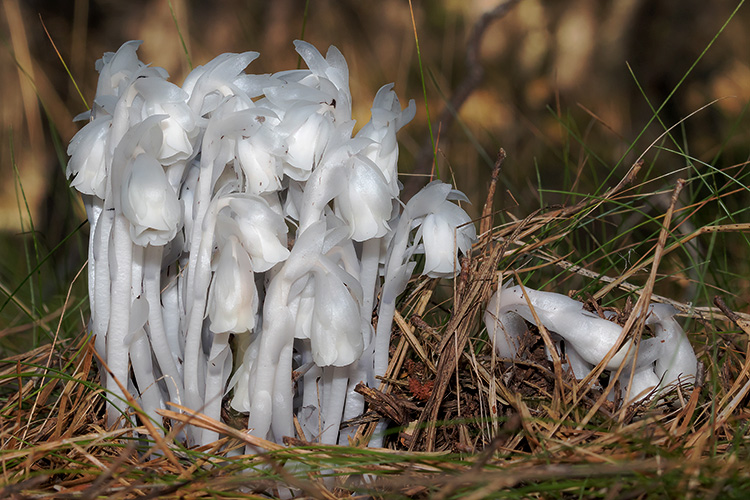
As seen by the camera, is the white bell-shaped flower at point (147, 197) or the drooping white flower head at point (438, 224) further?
the drooping white flower head at point (438, 224)

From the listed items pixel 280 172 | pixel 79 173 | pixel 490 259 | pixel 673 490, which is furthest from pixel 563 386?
pixel 79 173

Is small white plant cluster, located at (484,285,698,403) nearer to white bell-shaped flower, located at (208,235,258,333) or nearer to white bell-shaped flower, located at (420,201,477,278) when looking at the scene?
white bell-shaped flower, located at (420,201,477,278)

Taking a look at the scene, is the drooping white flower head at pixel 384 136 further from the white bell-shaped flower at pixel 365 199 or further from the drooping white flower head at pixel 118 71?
the drooping white flower head at pixel 118 71

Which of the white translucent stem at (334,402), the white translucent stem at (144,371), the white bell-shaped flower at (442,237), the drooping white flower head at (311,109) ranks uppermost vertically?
the drooping white flower head at (311,109)

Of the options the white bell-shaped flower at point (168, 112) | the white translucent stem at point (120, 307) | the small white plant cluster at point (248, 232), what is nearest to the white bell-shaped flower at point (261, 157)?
the small white plant cluster at point (248, 232)

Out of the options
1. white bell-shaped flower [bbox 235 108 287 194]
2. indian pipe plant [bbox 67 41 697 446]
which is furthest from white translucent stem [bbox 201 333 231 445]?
white bell-shaped flower [bbox 235 108 287 194]

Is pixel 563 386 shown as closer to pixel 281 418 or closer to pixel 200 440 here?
pixel 281 418
